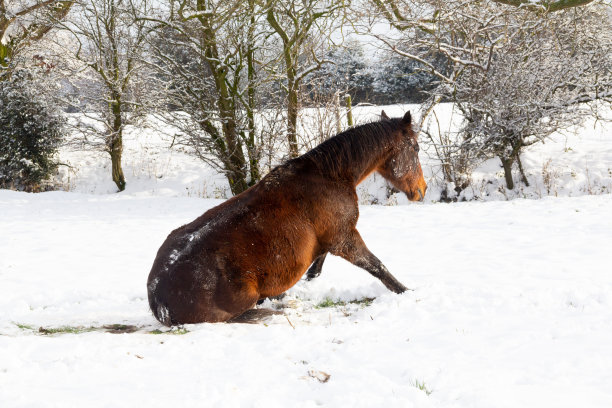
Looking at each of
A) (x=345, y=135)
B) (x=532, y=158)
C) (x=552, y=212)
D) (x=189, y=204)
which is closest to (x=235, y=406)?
(x=345, y=135)

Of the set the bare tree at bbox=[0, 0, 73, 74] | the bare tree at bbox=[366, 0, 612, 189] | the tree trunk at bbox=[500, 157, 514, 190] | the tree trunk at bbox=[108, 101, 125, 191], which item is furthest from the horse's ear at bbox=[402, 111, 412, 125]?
the bare tree at bbox=[0, 0, 73, 74]

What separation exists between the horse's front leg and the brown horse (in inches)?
0.4

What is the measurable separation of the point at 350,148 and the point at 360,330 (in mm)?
1849

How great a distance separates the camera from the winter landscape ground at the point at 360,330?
2299mm

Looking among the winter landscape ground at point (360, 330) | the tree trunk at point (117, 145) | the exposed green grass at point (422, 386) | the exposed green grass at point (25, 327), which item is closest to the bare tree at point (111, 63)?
the tree trunk at point (117, 145)

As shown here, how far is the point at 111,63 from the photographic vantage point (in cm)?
1631

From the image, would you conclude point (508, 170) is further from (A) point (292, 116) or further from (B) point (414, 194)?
(B) point (414, 194)

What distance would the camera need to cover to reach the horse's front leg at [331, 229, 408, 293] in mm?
4359

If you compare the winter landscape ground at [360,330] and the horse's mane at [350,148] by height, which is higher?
the horse's mane at [350,148]

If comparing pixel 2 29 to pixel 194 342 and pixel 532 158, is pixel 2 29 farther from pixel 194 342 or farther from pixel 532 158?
pixel 532 158

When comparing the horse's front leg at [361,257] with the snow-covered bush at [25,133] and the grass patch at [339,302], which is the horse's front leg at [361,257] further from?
the snow-covered bush at [25,133]

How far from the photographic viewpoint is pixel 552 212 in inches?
345

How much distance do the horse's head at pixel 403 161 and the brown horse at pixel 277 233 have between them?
11 millimetres

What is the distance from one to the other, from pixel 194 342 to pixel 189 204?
1001 cm
